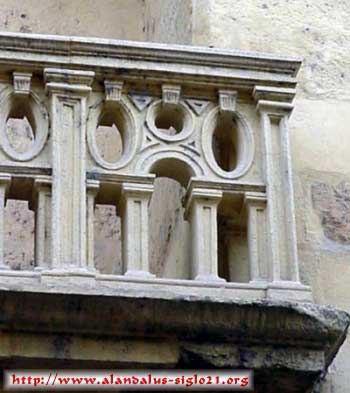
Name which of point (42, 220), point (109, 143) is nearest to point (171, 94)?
point (42, 220)

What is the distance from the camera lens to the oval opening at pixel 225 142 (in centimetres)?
471

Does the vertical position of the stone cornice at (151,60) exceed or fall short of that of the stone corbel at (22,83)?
it exceeds it

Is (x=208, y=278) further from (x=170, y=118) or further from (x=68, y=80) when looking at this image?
Result: (x=68, y=80)

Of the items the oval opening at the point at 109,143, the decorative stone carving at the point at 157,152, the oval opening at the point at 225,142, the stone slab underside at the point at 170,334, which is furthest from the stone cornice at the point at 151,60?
the oval opening at the point at 109,143

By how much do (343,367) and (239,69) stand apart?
0.85m

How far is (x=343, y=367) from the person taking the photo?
4.55 m

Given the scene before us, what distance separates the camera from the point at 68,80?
458cm

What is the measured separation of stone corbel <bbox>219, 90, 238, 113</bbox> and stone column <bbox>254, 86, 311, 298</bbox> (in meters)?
0.06

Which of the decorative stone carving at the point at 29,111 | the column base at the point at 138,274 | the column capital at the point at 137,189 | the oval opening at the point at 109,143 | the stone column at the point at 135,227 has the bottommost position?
the column base at the point at 138,274

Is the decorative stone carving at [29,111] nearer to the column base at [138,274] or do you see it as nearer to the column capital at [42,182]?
the column capital at [42,182]

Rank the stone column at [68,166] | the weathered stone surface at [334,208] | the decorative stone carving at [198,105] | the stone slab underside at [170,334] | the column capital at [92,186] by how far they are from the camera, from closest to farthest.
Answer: the stone slab underside at [170,334]
the stone column at [68,166]
the column capital at [92,186]
the decorative stone carving at [198,105]
the weathered stone surface at [334,208]

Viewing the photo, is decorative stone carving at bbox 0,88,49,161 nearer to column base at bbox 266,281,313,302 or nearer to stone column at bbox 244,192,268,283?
stone column at bbox 244,192,268,283

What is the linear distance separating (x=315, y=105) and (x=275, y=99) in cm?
35

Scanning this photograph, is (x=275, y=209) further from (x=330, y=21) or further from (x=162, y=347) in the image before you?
(x=330, y=21)
